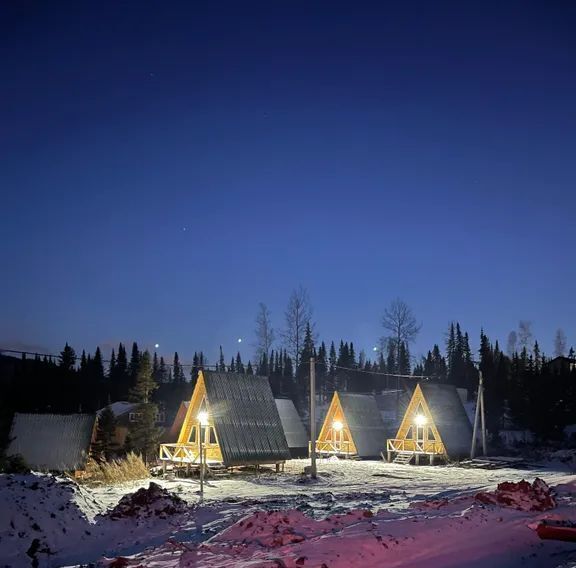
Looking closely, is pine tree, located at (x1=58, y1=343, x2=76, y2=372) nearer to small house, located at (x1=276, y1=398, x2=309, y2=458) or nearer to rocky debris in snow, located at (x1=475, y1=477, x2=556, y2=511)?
small house, located at (x1=276, y1=398, x2=309, y2=458)

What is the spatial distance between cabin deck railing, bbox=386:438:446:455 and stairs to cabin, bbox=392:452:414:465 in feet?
1.18

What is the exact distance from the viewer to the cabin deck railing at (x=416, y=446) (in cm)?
3672

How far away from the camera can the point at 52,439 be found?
3719 centimetres

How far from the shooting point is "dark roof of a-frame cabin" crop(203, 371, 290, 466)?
2667cm

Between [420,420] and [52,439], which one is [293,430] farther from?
[52,439]

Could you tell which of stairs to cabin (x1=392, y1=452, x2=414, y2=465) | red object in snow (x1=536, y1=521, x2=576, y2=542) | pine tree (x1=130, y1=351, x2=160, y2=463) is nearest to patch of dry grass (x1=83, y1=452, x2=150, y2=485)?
pine tree (x1=130, y1=351, x2=160, y2=463)

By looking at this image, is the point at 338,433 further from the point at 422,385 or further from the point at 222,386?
the point at 222,386

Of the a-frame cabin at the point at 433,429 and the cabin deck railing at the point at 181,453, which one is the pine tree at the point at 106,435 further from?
the a-frame cabin at the point at 433,429

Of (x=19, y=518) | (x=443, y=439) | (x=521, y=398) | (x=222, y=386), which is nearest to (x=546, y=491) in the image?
(x=19, y=518)

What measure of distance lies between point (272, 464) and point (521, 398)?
2890 cm

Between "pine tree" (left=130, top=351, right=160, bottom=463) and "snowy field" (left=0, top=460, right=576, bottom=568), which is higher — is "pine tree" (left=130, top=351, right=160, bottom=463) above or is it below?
above

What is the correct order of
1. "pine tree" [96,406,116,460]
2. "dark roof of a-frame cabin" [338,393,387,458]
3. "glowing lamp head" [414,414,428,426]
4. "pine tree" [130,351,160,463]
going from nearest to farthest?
"pine tree" [130,351,160,463], "glowing lamp head" [414,414,428,426], "pine tree" [96,406,116,460], "dark roof of a-frame cabin" [338,393,387,458]

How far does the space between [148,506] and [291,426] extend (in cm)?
2986

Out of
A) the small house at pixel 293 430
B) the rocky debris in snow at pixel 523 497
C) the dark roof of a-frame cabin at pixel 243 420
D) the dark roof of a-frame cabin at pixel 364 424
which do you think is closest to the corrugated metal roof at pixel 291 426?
the small house at pixel 293 430
